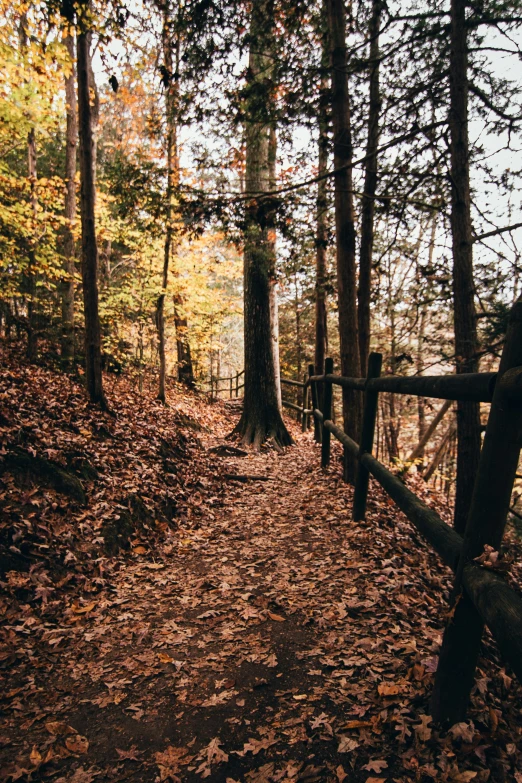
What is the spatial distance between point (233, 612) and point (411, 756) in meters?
1.77

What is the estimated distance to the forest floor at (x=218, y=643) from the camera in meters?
1.96

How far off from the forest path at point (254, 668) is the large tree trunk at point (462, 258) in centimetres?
124

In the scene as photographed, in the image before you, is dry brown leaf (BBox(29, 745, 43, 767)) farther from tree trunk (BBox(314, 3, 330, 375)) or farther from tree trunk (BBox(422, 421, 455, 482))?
tree trunk (BBox(422, 421, 455, 482))

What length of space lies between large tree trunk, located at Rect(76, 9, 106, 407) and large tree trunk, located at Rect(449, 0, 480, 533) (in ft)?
19.1

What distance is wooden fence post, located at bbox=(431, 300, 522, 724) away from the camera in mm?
1572

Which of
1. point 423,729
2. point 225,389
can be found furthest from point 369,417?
point 225,389

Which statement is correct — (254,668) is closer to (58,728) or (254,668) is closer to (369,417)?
(58,728)

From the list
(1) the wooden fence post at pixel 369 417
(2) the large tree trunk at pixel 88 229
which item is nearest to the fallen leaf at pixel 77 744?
(1) the wooden fence post at pixel 369 417

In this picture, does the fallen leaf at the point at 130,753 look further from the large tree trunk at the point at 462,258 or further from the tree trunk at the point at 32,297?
the tree trunk at the point at 32,297

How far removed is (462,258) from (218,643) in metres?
4.93

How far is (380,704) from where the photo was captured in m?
2.16

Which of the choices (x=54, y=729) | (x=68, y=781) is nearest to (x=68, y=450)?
(x=54, y=729)

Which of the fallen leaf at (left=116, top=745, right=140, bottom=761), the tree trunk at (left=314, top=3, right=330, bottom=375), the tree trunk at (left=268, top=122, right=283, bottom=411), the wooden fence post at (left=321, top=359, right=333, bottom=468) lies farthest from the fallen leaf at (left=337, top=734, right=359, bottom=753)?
the tree trunk at (left=268, top=122, right=283, bottom=411)

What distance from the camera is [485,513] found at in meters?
1.66
